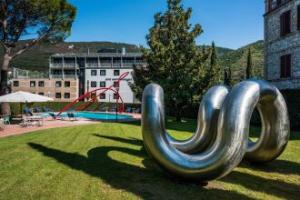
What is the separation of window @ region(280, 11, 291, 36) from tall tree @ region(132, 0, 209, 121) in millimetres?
5831

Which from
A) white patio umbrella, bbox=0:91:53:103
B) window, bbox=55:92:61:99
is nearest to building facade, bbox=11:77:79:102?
window, bbox=55:92:61:99

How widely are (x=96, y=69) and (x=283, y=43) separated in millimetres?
61320

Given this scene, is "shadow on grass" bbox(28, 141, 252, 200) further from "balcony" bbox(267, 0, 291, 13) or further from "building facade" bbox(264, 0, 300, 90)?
"balcony" bbox(267, 0, 291, 13)

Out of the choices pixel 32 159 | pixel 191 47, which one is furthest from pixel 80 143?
pixel 191 47

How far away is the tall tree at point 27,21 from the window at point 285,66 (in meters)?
19.2

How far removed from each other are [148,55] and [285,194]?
2171cm

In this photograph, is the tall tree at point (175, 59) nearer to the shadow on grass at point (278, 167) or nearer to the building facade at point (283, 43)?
the building facade at point (283, 43)

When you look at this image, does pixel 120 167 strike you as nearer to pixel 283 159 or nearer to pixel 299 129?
pixel 283 159

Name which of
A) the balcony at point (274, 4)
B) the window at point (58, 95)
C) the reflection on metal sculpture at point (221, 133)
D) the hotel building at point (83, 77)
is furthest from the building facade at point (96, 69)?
the reflection on metal sculpture at point (221, 133)

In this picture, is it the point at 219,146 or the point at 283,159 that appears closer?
the point at 219,146

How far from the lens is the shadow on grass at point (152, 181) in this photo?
7.02m

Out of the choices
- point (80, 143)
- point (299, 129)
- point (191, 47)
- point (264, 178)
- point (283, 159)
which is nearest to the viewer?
point (264, 178)

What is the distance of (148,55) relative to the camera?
2809cm

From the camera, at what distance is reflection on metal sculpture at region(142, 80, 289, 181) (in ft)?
22.7
